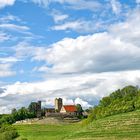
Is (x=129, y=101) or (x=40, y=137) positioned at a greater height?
(x=129, y=101)

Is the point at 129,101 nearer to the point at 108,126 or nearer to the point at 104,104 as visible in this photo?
the point at 104,104

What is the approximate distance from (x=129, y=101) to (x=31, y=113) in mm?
92888

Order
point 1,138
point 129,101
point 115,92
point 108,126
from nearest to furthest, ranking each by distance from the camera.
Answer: point 108,126 < point 1,138 < point 129,101 < point 115,92

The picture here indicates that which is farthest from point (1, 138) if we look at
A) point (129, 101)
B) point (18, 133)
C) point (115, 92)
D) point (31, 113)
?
point (31, 113)

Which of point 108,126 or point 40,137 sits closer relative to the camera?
point 108,126

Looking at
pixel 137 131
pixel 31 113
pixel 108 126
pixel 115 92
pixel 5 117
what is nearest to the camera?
pixel 137 131

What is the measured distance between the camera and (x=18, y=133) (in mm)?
102875

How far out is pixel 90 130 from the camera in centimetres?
8012

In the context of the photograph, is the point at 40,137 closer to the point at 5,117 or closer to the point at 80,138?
the point at 80,138

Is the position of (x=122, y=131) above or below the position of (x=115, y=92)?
below

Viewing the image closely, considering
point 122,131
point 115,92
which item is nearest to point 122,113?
point 122,131

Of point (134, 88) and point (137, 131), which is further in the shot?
point (134, 88)

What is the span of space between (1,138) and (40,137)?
11643mm

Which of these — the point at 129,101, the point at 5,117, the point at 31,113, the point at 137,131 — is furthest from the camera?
the point at 31,113
